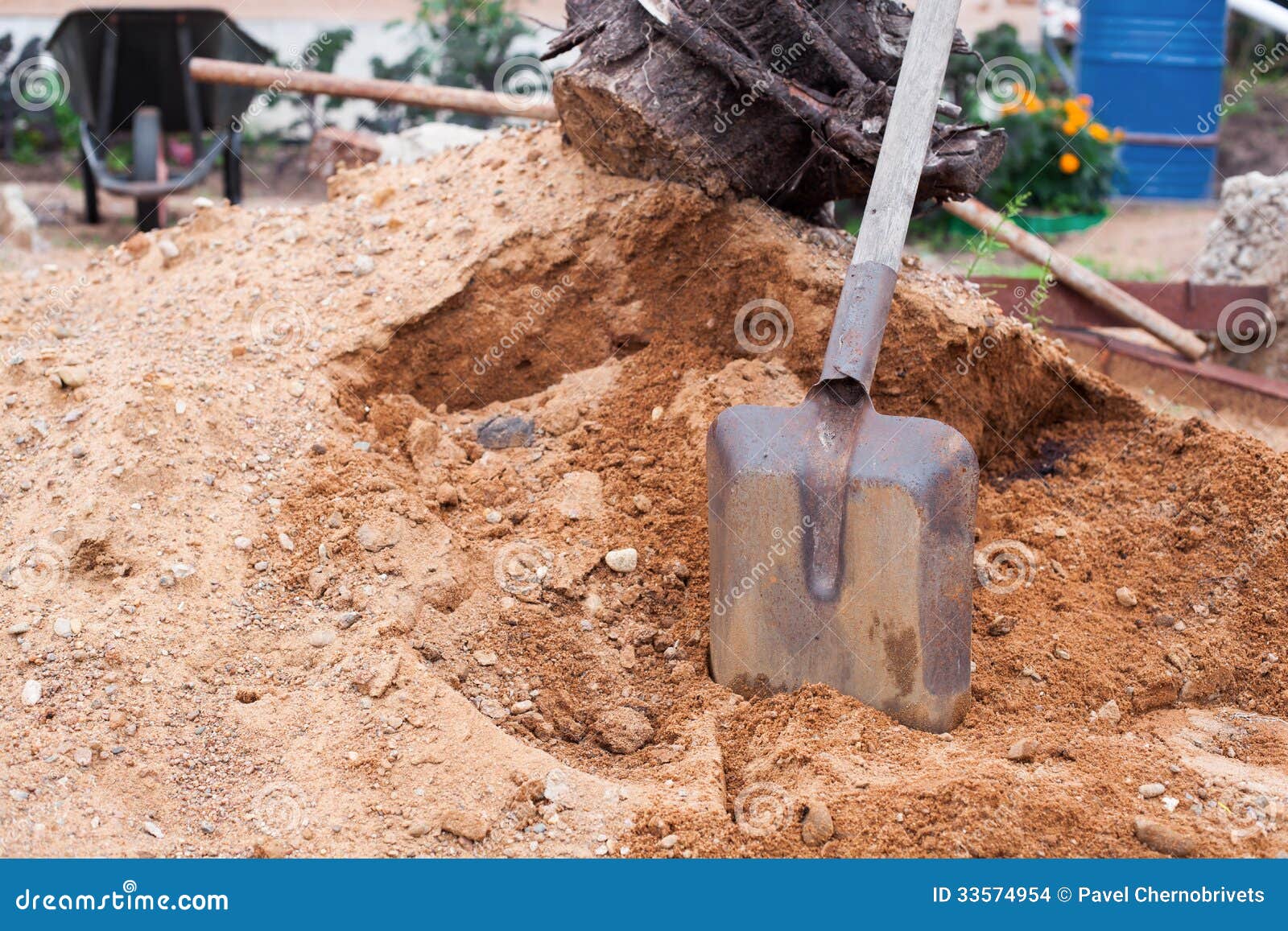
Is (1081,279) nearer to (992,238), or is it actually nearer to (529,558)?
(992,238)

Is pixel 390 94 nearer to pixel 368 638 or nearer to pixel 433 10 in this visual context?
pixel 368 638

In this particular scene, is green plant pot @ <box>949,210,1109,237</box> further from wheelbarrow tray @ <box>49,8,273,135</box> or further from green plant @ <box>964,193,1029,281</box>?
wheelbarrow tray @ <box>49,8,273,135</box>

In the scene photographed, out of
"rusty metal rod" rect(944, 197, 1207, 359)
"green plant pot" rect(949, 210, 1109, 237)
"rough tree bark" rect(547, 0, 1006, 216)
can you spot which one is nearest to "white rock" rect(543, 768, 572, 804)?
"rough tree bark" rect(547, 0, 1006, 216)

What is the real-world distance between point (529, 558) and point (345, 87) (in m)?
2.52

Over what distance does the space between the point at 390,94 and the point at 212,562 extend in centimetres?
247

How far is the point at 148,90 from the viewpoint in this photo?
748 centimetres

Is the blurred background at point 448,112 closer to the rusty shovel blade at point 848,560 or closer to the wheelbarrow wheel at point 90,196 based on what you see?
the wheelbarrow wheel at point 90,196

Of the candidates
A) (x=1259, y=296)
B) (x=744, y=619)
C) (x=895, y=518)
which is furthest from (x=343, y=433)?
(x=1259, y=296)

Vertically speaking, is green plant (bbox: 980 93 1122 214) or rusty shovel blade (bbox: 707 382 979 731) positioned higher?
rusty shovel blade (bbox: 707 382 979 731)

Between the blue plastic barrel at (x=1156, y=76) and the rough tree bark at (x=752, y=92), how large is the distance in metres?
6.55

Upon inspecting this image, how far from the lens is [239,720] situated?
2.45 m

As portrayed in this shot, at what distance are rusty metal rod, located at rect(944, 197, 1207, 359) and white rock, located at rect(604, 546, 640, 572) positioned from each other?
189cm

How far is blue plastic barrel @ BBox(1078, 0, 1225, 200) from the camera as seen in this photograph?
9.22m

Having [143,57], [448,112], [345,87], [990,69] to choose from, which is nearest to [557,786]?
[345,87]
